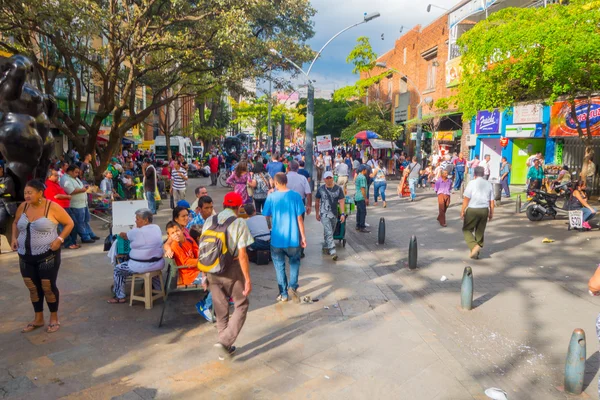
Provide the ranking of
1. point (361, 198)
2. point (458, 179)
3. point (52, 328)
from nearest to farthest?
point (52, 328), point (361, 198), point (458, 179)

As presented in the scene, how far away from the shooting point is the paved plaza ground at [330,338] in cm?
440

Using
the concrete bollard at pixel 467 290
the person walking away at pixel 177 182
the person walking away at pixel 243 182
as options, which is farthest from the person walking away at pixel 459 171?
the concrete bollard at pixel 467 290

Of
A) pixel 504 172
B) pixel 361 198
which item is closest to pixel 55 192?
pixel 361 198

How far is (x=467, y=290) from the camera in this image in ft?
21.1

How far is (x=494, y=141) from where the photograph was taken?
82.3 ft

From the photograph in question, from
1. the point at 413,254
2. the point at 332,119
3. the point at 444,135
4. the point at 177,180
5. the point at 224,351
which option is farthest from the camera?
the point at 332,119

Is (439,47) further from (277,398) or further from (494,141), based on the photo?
(277,398)

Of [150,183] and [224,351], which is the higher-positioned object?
[150,183]

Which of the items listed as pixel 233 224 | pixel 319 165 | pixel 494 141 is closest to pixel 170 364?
pixel 233 224

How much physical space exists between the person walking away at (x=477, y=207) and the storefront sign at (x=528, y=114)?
524 inches

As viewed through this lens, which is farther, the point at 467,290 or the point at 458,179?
the point at 458,179

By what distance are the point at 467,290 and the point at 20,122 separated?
8465 mm

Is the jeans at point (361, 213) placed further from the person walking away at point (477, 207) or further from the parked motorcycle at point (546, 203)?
the parked motorcycle at point (546, 203)

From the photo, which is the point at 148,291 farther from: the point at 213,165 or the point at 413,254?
the point at 213,165
